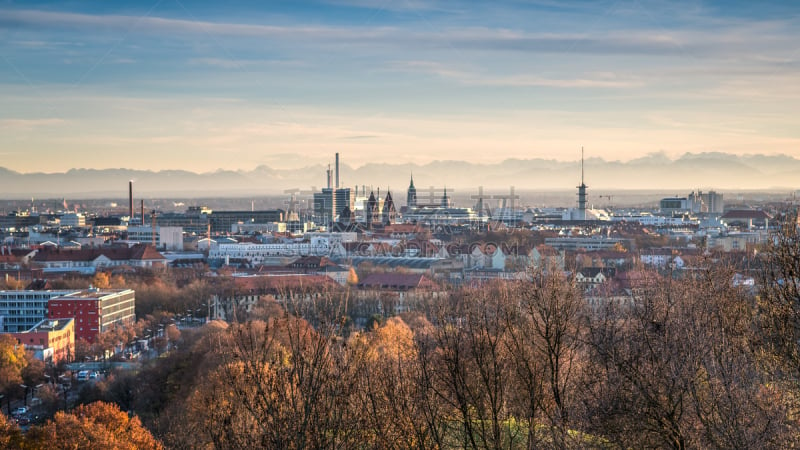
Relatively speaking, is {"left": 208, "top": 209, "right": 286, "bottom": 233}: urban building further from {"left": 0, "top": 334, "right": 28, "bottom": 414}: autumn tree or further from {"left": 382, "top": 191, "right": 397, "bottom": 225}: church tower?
{"left": 0, "top": 334, "right": 28, "bottom": 414}: autumn tree

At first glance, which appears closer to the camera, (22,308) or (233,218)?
(22,308)

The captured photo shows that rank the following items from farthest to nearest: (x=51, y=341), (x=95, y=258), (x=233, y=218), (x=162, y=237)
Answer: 1. (x=233, y=218)
2. (x=162, y=237)
3. (x=95, y=258)
4. (x=51, y=341)

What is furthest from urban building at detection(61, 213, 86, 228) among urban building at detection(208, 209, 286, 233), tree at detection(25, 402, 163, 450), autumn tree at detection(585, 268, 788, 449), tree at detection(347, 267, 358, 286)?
autumn tree at detection(585, 268, 788, 449)

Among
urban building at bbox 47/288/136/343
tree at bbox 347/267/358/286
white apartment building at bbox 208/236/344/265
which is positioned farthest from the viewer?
white apartment building at bbox 208/236/344/265

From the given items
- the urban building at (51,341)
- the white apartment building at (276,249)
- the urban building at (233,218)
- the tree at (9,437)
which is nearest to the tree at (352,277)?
the white apartment building at (276,249)

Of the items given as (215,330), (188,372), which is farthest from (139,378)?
(215,330)

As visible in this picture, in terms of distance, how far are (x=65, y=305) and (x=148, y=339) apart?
13.1ft

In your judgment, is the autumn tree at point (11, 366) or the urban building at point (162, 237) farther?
the urban building at point (162, 237)

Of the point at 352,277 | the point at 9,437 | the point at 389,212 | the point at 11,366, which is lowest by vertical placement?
the point at 352,277

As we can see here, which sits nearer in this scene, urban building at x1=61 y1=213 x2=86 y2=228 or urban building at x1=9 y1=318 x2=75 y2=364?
urban building at x1=9 y1=318 x2=75 y2=364

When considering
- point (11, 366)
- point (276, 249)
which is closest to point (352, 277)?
point (276, 249)

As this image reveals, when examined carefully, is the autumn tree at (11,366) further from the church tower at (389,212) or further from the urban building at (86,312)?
the church tower at (389,212)

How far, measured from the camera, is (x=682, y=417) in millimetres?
9516

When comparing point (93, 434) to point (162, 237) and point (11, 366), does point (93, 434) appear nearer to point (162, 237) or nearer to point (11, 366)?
point (11, 366)
